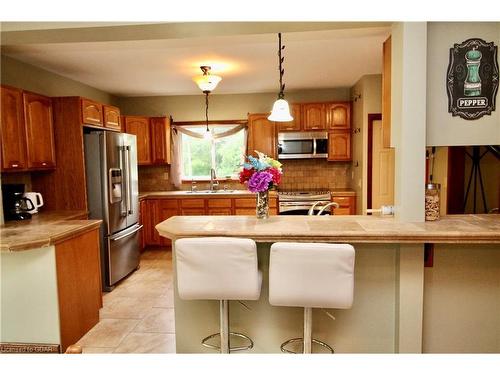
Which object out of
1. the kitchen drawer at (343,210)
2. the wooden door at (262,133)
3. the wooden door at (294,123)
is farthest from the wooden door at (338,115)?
the kitchen drawer at (343,210)

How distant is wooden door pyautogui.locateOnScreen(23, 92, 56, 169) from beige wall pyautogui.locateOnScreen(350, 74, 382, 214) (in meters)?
3.81

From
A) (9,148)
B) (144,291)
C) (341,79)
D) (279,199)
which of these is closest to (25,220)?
(9,148)

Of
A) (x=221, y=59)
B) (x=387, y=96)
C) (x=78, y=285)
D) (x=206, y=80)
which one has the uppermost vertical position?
(x=221, y=59)

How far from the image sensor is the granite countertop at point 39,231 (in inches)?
86.6

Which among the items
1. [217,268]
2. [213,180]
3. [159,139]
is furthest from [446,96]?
[159,139]

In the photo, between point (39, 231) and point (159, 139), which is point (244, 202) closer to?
point (159, 139)

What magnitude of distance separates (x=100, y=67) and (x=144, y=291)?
2.62 meters

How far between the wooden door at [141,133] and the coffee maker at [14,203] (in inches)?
94.7

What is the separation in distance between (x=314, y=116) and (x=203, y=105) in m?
1.85

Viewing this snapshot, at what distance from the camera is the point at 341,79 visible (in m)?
4.75

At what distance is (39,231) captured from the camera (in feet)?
8.18

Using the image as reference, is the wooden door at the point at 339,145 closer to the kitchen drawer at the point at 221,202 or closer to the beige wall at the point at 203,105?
the beige wall at the point at 203,105

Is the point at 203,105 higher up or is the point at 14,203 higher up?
the point at 203,105
